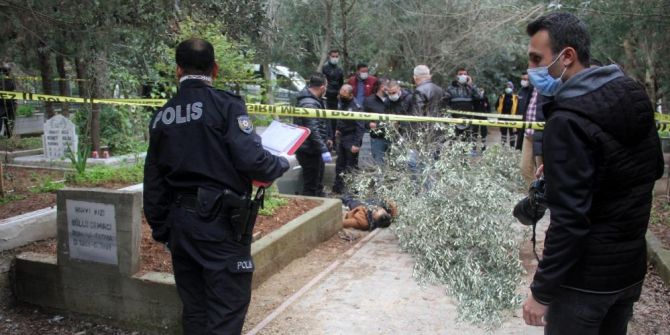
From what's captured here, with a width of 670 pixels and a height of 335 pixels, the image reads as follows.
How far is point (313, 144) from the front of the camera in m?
7.58

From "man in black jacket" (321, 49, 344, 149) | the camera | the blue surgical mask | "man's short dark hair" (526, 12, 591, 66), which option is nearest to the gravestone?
the camera

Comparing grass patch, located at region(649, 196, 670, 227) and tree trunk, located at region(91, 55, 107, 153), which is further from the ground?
tree trunk, located at region(91, 55, 107, 153)

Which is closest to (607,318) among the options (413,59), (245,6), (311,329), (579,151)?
(579,151)

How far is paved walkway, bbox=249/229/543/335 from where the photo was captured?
4.06m

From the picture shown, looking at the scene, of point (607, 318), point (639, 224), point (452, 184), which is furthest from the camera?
point (452, 184)

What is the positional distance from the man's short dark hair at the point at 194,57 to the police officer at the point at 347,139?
17.1ft

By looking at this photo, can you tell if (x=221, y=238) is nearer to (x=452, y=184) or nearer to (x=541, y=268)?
(x=541, y=268)

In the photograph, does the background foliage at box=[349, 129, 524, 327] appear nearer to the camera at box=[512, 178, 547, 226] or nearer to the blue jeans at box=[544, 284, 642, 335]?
the camera at box=[512, 178, 547, 226]

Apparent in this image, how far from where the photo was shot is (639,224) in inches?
89.2

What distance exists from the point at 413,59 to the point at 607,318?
45.6 ft

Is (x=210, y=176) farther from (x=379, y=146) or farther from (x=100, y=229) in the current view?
(x=379, y=146)

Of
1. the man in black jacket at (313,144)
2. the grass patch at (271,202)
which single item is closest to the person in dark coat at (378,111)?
the man in black jacket at (313,144)

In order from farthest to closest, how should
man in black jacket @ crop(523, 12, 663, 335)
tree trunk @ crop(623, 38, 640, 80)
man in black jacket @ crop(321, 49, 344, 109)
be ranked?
man in black jacket @ crop(321, 49, 344, 109)
tree trunk @ crop(623, 38, 640, 80)
man in black jacket @ crop(523, 12, 663, 335)

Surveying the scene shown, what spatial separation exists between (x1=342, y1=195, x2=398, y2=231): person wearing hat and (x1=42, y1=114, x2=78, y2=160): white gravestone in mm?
4084
